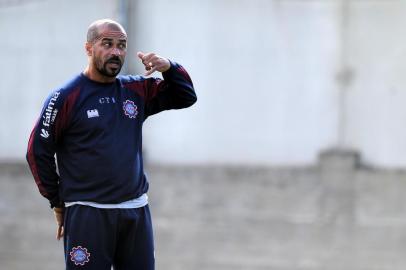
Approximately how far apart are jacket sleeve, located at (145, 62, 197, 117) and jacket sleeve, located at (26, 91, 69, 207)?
489 mm

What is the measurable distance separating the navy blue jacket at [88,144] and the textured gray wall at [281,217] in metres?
2.73

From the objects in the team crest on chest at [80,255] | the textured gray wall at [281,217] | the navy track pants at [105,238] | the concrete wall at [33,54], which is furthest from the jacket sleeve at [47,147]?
the concrete wall at [33,54]

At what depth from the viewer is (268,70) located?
6.45m

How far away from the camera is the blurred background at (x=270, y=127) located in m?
6.27

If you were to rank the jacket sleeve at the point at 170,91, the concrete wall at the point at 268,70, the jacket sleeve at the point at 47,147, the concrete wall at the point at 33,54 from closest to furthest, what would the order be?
the jacket sleeve at the point at 47,147
the jacket sleeve at the point at 170,91
the concrete wall at the point at 268,70
the concrete wall at the point at 33,54

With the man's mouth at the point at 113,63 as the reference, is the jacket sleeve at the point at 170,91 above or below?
below

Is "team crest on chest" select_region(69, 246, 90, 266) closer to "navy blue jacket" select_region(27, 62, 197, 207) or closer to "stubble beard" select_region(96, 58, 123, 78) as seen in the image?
"navy blue jacket" select_region(27, 62, 197, 207)

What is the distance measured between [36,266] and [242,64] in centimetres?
251

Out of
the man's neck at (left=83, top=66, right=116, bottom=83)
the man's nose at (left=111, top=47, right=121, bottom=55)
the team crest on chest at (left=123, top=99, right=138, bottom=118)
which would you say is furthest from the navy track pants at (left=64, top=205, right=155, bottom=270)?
the man's nose at (left=111, top=47, right=121, bottom=55)

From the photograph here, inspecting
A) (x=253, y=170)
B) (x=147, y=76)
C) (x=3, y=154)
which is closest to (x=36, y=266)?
(x=3, y=154)

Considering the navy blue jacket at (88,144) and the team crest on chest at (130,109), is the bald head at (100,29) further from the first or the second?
the team crest on chest at (130,109)

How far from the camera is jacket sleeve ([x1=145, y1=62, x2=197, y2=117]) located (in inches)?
156

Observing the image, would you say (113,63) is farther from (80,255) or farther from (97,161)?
(80,255)

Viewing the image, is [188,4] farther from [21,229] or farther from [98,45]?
[98,45]
